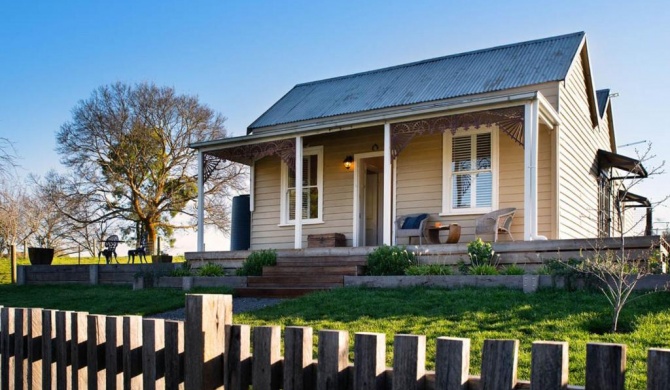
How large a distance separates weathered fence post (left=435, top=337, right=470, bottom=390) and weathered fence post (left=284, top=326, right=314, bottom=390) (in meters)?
0.52

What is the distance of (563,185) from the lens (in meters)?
13.1

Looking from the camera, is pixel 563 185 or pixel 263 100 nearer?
pixel 563 185

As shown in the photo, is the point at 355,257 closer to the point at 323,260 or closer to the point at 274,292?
the point at 323,260

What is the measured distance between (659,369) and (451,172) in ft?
39.5

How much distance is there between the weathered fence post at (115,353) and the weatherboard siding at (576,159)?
Result: 426 inches

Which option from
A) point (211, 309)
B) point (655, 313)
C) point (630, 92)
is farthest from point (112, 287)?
point (630, 92)

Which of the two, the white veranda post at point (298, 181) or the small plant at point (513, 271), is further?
the white veranda post at point (298, 181)

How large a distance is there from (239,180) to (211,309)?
3022 cm

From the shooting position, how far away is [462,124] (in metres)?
12.1

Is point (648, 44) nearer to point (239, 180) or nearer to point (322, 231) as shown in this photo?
point (322, 231)

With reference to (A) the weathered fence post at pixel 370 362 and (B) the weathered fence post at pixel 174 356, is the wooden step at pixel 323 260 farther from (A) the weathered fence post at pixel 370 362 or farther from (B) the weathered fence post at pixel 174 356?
(A) the weathered fence post at pixel 370 362

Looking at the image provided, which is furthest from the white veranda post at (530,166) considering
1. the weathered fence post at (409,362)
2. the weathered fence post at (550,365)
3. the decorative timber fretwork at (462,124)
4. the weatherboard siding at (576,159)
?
the weathered fence post at (550,365)

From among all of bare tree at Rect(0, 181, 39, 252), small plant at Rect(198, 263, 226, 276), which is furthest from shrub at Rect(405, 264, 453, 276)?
bare tree at Rect(0, 181, 39, 252)

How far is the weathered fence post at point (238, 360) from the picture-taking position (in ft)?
7.82
